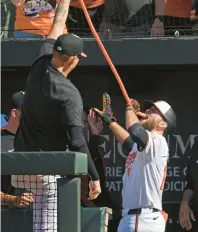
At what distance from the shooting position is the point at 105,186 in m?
7.94

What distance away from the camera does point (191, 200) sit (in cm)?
766

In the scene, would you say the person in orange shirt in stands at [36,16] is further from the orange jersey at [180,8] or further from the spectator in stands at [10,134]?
the spectator in stands at [10,134]

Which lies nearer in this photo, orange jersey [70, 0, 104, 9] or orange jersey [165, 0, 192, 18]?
orange jersey [165, 0, 192, 18]

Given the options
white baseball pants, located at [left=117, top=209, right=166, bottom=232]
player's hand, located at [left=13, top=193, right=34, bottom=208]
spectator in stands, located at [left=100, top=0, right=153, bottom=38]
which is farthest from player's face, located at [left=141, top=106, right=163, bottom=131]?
player's hand, located at [left=13, top=193, right=34, bottom=208]

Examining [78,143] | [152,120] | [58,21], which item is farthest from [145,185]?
[58,21]

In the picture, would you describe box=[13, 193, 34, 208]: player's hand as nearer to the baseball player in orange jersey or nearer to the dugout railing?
the dugout railing

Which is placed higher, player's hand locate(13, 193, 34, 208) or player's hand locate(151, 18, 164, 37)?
player's hand locate(151, 18, 164, 37)

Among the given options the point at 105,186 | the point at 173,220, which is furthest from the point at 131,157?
the point at 173,220

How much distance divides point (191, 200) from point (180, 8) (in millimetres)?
1958

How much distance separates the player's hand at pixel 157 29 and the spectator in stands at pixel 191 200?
1198 mm

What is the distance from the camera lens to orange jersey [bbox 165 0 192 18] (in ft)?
26.2

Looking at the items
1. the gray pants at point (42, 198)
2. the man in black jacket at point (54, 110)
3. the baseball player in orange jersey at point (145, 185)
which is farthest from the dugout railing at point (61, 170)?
the baseball player in orange jersey at point (145, 185)

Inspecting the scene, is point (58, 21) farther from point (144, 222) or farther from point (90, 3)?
point (90, 3)

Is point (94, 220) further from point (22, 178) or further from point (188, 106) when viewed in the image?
point (188, 106)
